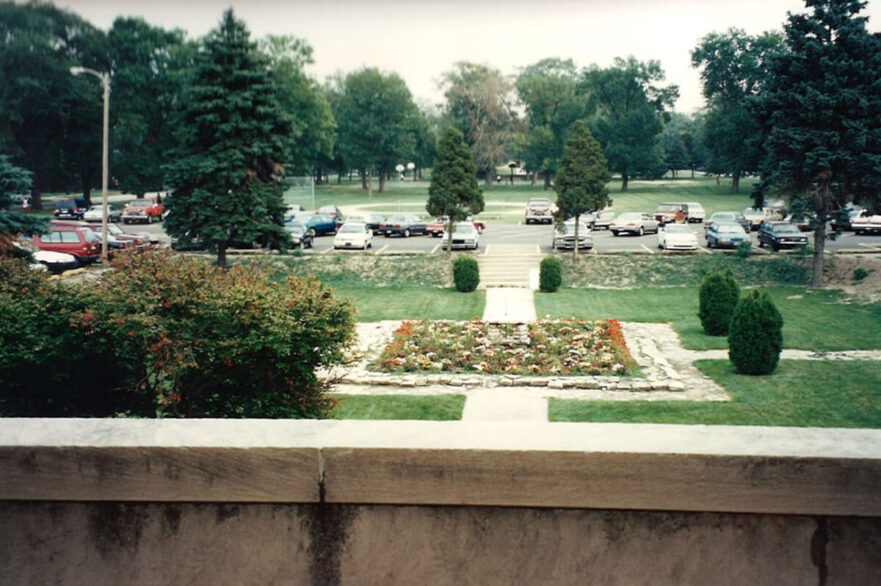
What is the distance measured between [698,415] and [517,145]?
80.4m

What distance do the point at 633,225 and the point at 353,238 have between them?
55.9 ft

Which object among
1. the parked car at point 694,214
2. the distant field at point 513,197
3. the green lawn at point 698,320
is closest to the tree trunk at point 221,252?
the green lawn at point 698,320

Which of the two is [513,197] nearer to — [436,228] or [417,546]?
[436,228]

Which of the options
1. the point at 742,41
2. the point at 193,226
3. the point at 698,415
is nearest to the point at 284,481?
the point at 698,415

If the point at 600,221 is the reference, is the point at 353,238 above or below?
below

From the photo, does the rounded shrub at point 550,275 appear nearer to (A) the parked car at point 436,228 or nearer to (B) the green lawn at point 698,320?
(B) the green lawn at point 698,320

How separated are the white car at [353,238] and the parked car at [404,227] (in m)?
5.99

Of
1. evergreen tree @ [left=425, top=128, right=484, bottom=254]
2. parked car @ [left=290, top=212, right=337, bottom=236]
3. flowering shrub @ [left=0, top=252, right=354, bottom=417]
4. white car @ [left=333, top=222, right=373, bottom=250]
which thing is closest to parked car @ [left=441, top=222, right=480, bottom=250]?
evergreen tree @ [left=425, top=128, right=484, bottom=254]

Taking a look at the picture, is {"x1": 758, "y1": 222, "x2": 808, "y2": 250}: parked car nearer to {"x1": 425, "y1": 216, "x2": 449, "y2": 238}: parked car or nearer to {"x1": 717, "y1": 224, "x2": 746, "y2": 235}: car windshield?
{"x1": 717, "y1": 224, "x2": 746, "y2": 235}: car windshield

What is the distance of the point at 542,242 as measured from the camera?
1896 inches

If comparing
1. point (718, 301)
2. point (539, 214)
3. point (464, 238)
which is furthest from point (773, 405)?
point (539, 214)

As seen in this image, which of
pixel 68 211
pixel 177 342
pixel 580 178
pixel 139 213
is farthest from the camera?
pixel 68 211

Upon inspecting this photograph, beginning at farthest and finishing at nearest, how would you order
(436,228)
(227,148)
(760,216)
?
(760,216)
(436,228)
(227,148)

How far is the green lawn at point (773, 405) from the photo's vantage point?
16328mm
